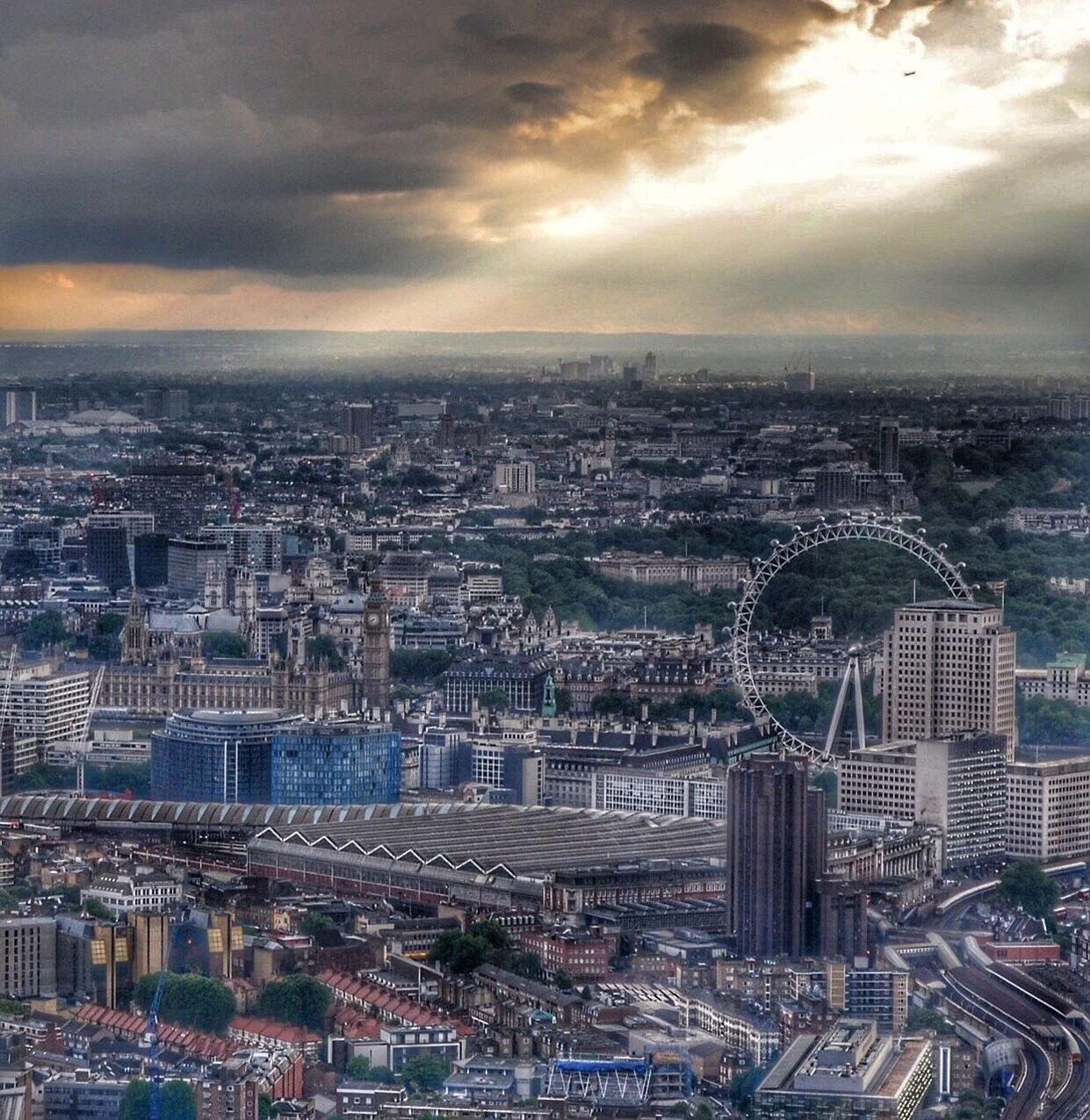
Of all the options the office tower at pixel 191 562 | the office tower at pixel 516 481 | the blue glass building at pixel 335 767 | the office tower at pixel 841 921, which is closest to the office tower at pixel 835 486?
the office tower at pixel 516 481

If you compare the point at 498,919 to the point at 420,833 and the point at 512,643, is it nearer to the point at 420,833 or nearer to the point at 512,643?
the point at 420,833

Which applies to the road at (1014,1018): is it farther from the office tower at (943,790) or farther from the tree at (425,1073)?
the office tower at (943,790)

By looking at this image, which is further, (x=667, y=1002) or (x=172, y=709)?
(x=172, y=709)

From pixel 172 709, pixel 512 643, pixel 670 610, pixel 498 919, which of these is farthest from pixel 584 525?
pixel 498 919

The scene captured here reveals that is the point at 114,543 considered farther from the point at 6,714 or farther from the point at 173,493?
the point at 6,714

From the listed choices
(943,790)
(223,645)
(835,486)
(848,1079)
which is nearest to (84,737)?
(223,645)

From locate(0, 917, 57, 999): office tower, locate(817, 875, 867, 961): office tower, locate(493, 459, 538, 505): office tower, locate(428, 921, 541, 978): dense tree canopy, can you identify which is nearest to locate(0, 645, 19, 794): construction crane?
locate(0, 917, 57, 999): office tower
